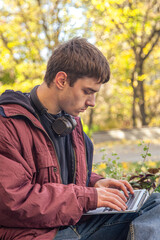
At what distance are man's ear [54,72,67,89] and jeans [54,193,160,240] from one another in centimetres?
92

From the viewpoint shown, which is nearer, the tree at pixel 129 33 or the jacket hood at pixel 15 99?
the jacket hood at pixel 15 99

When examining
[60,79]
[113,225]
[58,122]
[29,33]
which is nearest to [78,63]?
[60,79]

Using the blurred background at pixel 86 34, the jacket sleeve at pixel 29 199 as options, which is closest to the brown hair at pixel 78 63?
the jacket sleeve at pixel 29 199

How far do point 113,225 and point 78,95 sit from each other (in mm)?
899

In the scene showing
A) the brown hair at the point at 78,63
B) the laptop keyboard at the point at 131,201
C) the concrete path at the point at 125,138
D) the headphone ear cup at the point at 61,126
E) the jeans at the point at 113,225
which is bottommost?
the concrete path at the point at 125,138

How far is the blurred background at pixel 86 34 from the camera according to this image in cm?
875

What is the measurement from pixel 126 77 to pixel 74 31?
3966 millimetres

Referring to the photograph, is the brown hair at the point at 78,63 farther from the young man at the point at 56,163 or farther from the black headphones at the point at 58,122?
the black headphones at the point at 58,122

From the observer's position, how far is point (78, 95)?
2.21m

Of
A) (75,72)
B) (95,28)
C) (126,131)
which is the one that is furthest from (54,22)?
(75,72)

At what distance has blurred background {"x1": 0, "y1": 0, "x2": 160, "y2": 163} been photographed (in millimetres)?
8750

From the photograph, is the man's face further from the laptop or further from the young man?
the laptop

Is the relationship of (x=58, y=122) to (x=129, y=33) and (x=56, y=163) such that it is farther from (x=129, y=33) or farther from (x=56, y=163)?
(x=129, y=33)

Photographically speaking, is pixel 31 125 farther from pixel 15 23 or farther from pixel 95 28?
pixel 15 23
